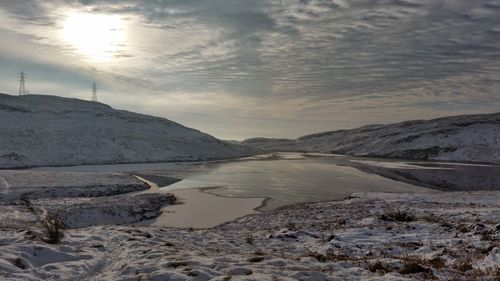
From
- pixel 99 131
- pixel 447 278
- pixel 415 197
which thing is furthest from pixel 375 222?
pixel 99 131

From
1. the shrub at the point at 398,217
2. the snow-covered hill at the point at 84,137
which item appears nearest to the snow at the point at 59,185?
the shrub at the point at 398,217

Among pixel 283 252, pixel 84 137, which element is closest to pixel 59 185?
pixel 283 252

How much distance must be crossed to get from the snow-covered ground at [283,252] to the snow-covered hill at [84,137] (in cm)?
6161

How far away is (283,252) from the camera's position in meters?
14.4

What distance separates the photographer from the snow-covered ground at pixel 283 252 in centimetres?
999

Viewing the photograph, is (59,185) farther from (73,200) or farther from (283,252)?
(283,252)

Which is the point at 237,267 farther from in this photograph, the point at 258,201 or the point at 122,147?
the point at 122,147

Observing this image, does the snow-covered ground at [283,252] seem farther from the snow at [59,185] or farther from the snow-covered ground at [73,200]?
the snow at [59,185]

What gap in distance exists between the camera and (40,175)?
42.9 m

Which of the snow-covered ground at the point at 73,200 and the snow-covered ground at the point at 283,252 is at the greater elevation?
the snow-covered ground at the point at 283,252

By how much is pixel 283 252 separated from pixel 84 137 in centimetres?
9295

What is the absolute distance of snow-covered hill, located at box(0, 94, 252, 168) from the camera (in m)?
79.2

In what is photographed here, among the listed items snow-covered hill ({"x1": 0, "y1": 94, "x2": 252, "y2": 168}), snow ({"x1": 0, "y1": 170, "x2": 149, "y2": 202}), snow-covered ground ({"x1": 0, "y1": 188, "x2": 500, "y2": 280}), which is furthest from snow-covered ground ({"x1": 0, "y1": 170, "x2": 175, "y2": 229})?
snow-covered hill ({"x1": 0, "y1": 94, "x2": 252, "y2": 168})

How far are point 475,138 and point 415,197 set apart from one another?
12015 centimetres
